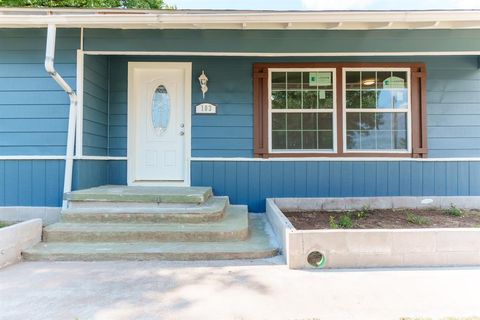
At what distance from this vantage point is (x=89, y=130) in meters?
4.50

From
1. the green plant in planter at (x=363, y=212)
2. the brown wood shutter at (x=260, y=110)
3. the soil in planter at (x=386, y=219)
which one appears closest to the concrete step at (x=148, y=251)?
the soil in planter at (x=386, y=219)

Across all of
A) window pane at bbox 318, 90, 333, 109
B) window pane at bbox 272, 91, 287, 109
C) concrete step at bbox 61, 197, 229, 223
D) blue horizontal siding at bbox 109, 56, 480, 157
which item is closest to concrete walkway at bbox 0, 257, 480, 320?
concrete step at bbox 61, 197, 229, 223

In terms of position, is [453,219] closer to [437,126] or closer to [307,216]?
[437,126]

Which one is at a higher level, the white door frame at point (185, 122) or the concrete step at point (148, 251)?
the white door frame at point (185, 122)

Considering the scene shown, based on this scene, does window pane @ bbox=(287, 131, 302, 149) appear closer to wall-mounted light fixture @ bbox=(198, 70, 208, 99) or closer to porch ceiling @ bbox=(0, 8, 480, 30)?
wall-mounted light fixture @ bbox=(198, 70, 208, 99)

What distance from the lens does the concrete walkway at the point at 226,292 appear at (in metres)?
2.22

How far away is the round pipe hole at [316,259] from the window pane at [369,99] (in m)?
2.92

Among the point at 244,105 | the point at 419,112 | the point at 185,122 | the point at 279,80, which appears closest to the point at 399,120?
the point at 419,112

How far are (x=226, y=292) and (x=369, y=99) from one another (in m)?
3.90

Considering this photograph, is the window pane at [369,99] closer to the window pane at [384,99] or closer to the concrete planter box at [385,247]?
the window pane at [384,99]

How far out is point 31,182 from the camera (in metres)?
4.25

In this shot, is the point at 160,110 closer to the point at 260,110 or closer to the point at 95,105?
the point at 95,105

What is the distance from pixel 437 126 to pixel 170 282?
4660mm

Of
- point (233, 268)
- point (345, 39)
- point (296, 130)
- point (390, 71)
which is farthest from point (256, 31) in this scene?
point (233, 268)
